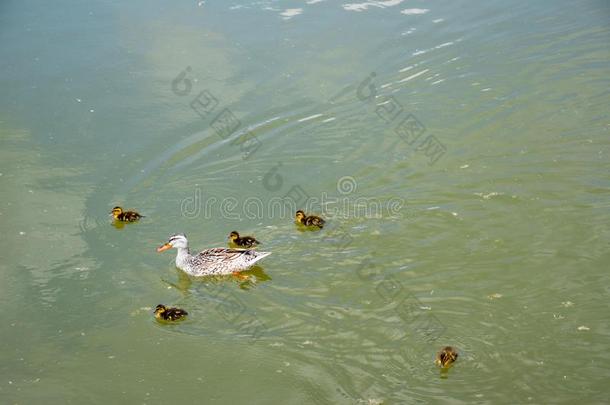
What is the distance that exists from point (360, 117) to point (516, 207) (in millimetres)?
2595

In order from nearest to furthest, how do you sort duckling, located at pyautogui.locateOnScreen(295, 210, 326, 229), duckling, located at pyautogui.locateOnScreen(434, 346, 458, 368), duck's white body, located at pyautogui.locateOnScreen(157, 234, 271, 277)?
duckling, located at pyautogui.locateOnScreen(434, 346, 458, 368) → duck's white body, located at pyautogui.locateOnScreen(157, 234, 271, 277) → duckling, located at pyautogui.locateOnScreen(295, 210, 326, 229)

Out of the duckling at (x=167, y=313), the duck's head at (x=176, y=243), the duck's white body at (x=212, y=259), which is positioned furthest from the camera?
the duck's head at (x=176, y=243)

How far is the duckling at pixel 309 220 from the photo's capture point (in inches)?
306

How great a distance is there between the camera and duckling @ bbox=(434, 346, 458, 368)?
597 centimetres

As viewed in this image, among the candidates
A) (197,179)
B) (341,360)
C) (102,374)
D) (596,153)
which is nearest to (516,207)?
(596,153)

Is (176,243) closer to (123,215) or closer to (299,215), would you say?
(123,215)

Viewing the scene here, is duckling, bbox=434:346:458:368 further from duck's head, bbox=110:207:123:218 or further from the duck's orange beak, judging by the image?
duck's head, bbox=110:207:123:218

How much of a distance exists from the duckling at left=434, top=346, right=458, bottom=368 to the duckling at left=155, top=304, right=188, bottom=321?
2279 mm

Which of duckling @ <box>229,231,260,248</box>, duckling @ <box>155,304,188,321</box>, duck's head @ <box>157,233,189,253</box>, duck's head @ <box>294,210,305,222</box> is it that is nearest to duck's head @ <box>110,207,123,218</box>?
duck's head @ <box>157,233,189,253</box>

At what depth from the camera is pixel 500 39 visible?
11.2 m

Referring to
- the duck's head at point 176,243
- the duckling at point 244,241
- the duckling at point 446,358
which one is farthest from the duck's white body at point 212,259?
the duckling at point 446,358

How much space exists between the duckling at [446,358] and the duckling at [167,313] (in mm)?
2279

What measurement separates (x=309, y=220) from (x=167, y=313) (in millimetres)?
1768

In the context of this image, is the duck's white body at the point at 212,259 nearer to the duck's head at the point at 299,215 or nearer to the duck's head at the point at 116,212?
the duck's head at the point at 299,215
